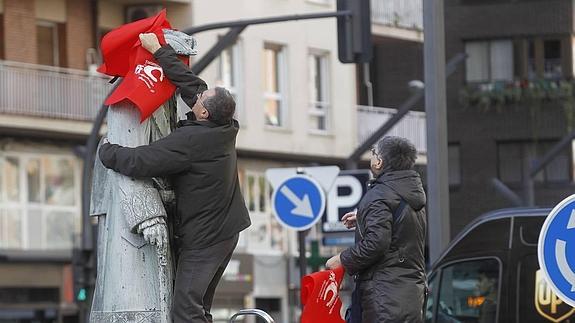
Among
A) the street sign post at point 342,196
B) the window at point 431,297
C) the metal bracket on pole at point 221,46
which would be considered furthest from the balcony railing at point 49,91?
the window at point 431,297

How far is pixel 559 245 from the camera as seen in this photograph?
1084cm

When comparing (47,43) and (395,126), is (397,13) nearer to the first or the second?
Answer: (395,126)

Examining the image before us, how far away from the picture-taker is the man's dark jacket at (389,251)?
10375mm

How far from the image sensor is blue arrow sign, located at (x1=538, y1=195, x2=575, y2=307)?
10.7m

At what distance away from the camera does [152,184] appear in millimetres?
9398

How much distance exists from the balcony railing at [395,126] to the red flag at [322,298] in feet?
140

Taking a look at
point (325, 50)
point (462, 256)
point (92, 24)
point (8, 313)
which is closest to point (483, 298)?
point (462, 256)

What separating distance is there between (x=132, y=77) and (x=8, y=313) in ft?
108

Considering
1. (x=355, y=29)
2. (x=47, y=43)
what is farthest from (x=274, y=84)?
(x=355, y=29)

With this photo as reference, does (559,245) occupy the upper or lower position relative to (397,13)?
lower

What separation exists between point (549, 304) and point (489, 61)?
4768 centimetres

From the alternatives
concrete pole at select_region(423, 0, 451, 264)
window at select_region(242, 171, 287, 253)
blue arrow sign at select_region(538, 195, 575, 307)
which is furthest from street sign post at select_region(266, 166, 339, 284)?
window at select_region(242, 171, 287, 253)

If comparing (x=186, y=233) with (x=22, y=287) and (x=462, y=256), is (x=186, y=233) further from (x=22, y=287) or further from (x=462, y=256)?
(x=22, y=287)

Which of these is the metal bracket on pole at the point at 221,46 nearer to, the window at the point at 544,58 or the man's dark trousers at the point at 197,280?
the man's dark trousers at the point at 197,280
